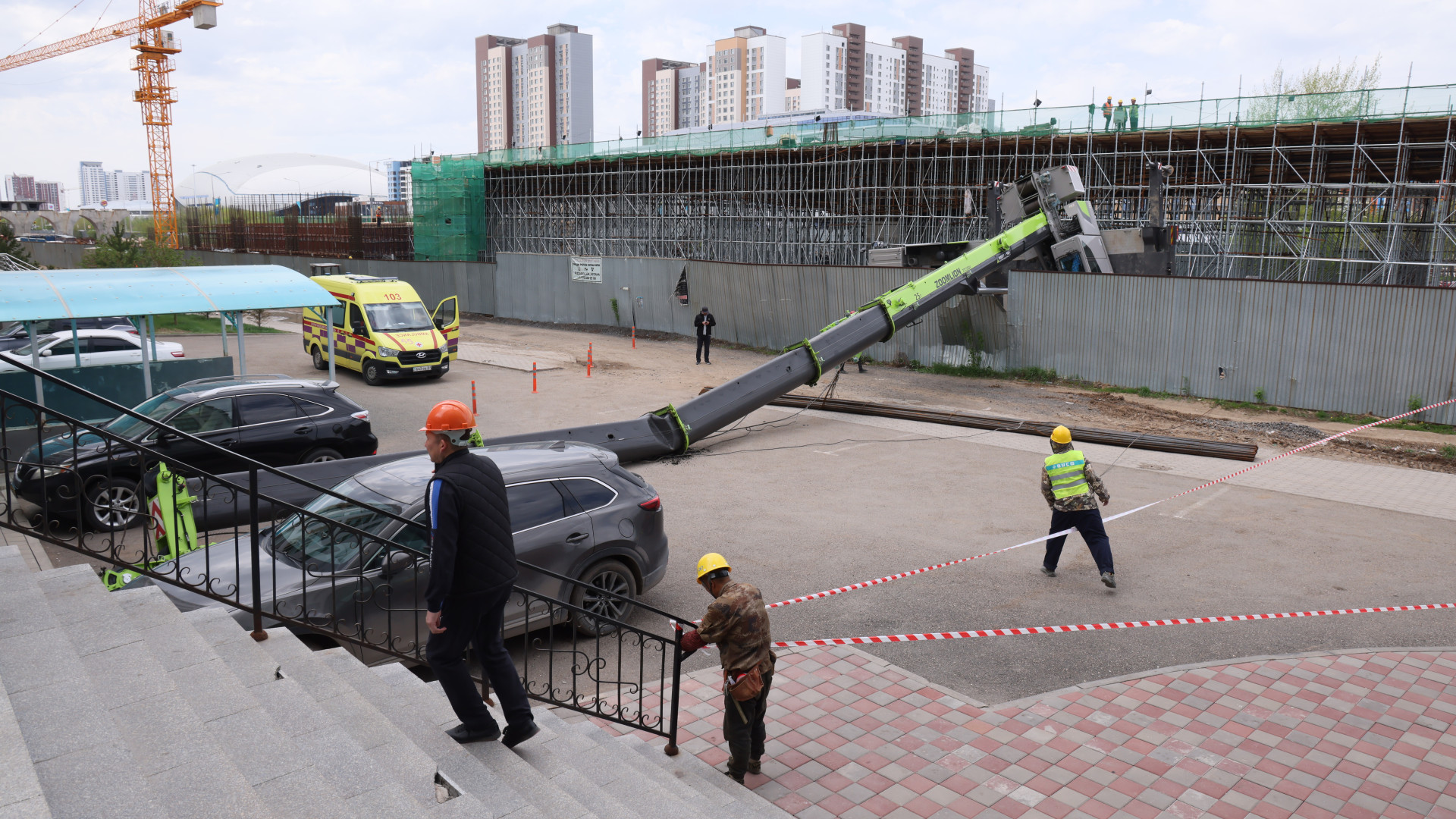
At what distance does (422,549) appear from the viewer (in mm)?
6711

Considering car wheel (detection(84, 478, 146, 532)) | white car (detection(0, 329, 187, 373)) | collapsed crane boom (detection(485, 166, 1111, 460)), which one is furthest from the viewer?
white car (detection(0, 329, 187, 373))

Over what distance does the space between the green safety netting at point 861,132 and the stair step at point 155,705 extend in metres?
27.8

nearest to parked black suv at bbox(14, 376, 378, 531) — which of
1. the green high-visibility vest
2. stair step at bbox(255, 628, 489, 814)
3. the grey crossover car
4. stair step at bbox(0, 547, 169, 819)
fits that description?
the grey crossover car

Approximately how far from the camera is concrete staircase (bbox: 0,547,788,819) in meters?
3.45

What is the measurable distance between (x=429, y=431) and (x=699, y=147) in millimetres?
35639

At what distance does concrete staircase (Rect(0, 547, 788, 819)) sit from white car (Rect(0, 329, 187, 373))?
15.1m

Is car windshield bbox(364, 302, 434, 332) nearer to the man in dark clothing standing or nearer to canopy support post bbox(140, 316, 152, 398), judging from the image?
the man in dark clothing standing

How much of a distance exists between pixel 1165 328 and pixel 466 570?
18790 mm

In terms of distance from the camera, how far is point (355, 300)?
880 inches

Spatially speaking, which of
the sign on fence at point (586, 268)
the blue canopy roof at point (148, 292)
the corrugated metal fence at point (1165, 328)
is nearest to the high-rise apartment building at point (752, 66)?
the sign on fence at point (586, 268)

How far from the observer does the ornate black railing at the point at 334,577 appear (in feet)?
17.1

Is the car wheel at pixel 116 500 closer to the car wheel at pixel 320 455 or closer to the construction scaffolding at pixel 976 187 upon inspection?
the car wheel at pixel 320 455

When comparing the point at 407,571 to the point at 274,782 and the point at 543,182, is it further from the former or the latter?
the point at 543,182

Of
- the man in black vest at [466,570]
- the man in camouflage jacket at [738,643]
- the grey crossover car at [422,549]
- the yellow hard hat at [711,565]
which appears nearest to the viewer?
the man in black vest at [466,570]
